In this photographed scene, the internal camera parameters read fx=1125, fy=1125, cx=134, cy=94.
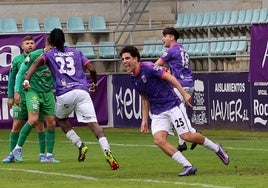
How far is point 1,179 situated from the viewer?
1488cm

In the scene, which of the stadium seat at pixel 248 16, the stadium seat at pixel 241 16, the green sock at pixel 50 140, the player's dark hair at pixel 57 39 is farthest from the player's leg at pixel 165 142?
the stadium seat at pixel 241 16

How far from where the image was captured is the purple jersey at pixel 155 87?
582 inches

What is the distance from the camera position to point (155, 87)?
48.8ft

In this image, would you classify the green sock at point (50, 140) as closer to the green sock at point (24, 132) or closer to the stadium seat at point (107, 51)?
the green sock at point (24, 132)

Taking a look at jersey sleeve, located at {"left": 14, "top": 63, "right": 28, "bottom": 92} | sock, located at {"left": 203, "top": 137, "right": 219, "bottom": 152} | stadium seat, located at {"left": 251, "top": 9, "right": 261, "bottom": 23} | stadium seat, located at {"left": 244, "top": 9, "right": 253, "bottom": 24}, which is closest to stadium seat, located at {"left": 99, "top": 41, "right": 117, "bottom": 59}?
stadium seat, located at {"left": 244, "top": 9, "right": 253, "bottom": 24}

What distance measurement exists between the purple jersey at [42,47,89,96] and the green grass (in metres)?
1.21

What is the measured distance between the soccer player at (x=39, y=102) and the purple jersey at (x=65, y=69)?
4.29 feet

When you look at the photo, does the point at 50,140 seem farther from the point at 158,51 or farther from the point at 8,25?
the point at 8,25

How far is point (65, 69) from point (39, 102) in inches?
64.2

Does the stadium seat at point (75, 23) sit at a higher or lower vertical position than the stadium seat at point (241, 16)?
lower

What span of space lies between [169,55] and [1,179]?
5.02 meters

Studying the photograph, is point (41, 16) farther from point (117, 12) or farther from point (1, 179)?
point (1, 179)

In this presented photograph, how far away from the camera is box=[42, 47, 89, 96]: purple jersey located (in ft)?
54.2

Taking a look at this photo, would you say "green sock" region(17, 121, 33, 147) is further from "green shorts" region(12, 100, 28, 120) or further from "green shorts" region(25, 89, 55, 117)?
"green shorts" region(12, 100, 28, 120)
